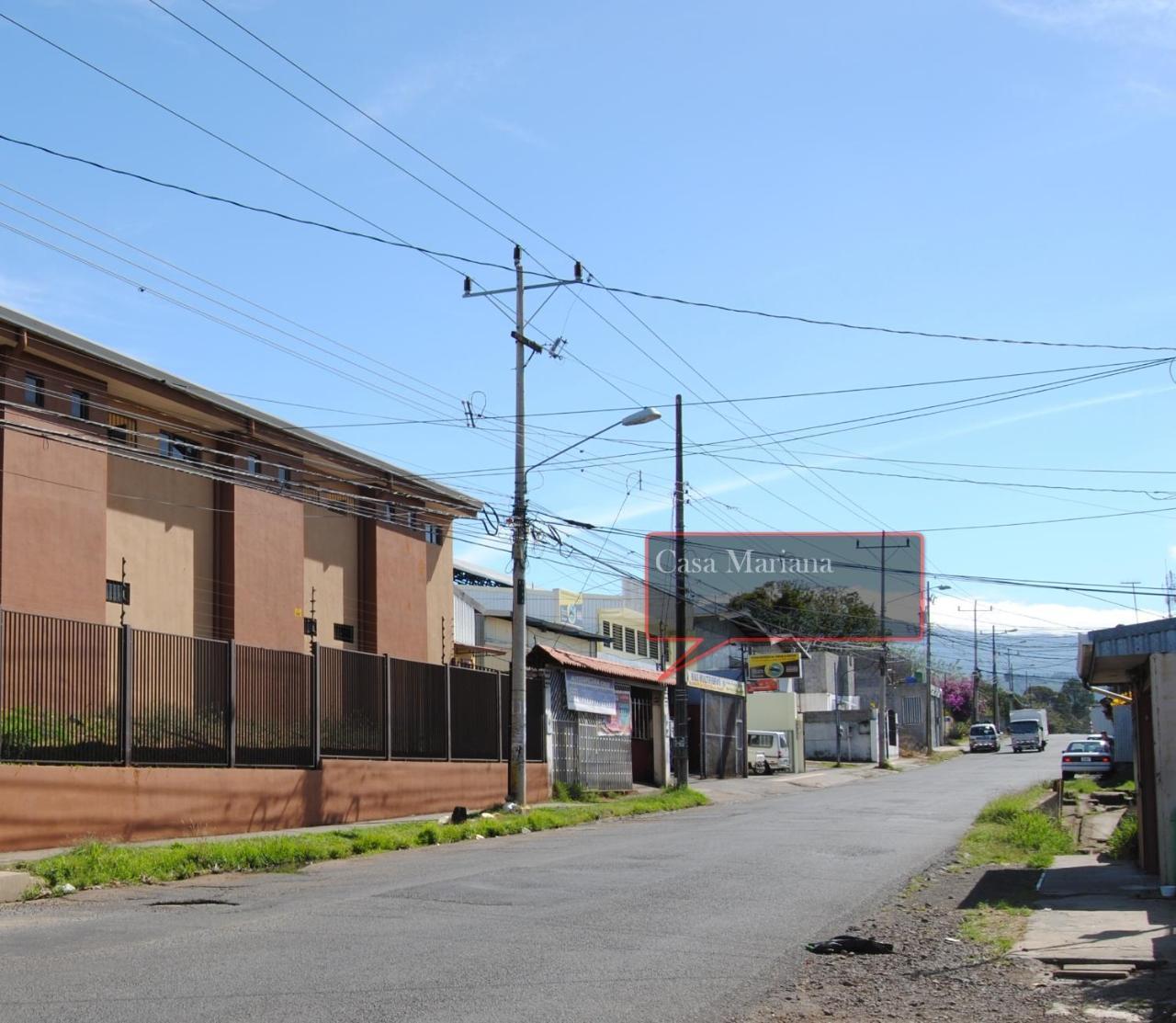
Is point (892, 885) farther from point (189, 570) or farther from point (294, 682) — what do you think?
point (189, 570)

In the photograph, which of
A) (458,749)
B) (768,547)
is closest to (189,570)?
(458,749)

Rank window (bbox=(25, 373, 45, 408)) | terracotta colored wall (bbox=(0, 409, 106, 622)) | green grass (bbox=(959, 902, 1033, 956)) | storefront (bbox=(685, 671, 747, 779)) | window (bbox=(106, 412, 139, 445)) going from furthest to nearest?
storefront (bbox=(685, 671, 747, 779)), window (bbox=(106, 412, 139, 445)), window (bbox=(25, 373, 45, 408)), terracotta colored wall (bbox=(0, 409, 106, 622)), green grass (bbox=(959, 902, 1033, 956))

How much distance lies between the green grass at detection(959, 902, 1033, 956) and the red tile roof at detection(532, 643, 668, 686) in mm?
20347

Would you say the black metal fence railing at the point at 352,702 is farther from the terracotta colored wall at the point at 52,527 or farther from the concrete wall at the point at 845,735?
the concrete wall at the point at 845,735

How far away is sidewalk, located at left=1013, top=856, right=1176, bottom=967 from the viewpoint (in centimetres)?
989

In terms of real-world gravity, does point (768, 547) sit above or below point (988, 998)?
above

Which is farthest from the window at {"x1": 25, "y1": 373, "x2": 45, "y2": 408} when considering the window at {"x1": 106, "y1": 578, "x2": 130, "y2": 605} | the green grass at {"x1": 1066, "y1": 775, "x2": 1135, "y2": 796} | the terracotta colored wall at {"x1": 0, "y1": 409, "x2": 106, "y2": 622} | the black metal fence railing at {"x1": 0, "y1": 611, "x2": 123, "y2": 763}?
the green grass at {"x1": 1066, "y1": 775, "x2": 1135, "y2": 796}

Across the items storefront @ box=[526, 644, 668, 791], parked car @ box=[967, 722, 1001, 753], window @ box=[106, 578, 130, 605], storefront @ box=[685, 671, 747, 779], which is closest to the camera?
window @ box=[106, 578, 130, 605]

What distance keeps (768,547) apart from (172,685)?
209 ft

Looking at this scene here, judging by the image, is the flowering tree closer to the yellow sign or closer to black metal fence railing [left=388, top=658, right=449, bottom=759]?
the yellow sign

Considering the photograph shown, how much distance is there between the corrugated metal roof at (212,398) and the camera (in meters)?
24.8

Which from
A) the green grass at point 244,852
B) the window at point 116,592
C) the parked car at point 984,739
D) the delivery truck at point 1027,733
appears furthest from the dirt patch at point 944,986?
the parked car at point 984,739

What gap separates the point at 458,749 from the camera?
95.4ft

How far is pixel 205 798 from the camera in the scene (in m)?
20.3
